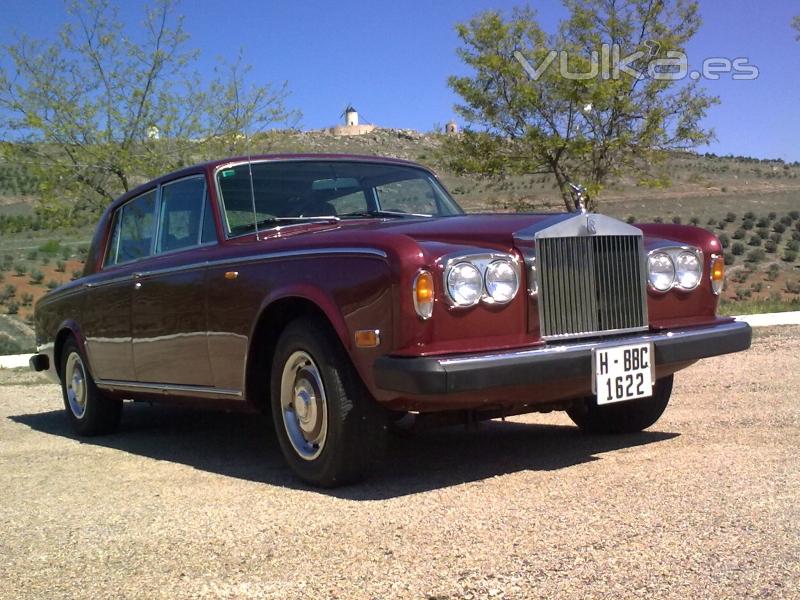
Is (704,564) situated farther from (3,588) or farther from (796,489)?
(3,588)

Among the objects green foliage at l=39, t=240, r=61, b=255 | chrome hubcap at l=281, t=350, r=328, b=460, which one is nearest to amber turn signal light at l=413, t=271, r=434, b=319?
chrome hubcap at l=281, t=350, r=328, b=460

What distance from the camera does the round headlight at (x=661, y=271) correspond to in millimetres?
4734

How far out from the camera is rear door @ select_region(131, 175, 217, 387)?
17.3 feet

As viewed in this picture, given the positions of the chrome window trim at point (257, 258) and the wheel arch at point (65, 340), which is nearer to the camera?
the chrome window trim at point (257, 258)

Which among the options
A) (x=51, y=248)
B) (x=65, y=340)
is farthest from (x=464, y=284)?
(x=51, y=248)

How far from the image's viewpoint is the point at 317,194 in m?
5.46

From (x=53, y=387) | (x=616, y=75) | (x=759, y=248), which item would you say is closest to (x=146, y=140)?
(x=53, y=387)

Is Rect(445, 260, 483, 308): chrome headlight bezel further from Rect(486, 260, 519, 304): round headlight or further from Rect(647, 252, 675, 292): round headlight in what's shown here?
Rect(647, 252, 675, 292): round headlight

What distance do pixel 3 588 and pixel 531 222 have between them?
2.67 metres

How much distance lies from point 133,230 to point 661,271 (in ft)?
12.1

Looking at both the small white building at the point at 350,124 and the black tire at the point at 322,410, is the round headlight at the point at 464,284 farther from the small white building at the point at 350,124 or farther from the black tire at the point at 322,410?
the small white building at the point at 350,124

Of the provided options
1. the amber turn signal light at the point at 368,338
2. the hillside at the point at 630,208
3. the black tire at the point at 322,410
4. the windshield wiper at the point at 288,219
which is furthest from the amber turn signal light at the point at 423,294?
the hillside at the point at 630,208

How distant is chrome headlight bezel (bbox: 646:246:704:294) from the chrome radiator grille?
0.33 ft

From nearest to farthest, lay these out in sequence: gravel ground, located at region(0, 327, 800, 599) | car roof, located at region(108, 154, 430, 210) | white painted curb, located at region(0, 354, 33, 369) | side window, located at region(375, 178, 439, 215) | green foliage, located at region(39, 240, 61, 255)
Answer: gravel ground, located at region(0, 327, 800, 599), car roof, located at region(108, 154, 430, 210), side window, located at region(375, 178, 439, 215), white painted curb, located at region(0, 354, 33, 369), green foliage, located at region(39, 240, 61, 255)
